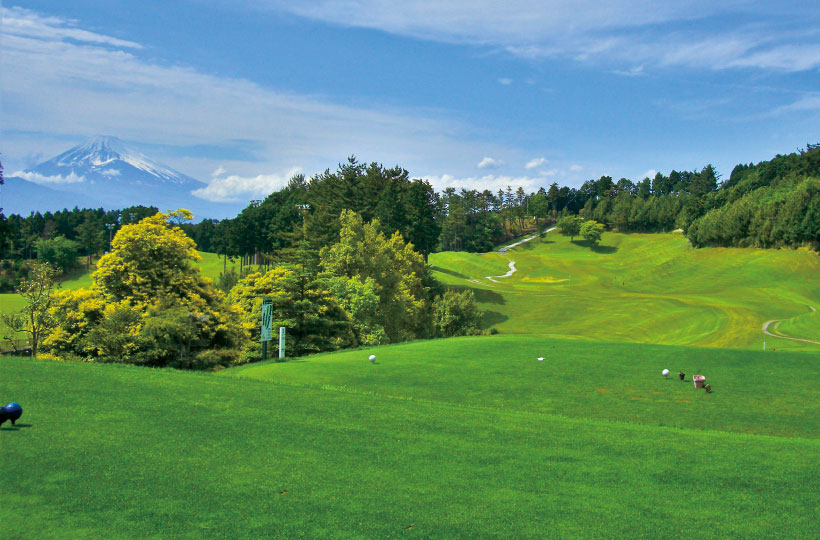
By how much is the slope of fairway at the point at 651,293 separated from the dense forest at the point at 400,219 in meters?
8.56

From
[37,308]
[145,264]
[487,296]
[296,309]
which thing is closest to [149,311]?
[145,264]

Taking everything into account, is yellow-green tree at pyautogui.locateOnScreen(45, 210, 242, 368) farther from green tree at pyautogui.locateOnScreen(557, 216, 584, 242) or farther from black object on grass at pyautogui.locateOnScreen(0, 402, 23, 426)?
green tree at pyautogui.locateOnScreen(557, 216, 584, 242)

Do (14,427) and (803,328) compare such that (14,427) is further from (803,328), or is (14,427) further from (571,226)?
(571,226)

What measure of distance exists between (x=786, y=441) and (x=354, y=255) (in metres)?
45.9

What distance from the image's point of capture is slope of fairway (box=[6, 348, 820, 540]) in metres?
9.27

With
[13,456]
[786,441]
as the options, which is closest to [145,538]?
[13,456]

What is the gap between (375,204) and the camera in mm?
91688

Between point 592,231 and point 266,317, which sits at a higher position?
point 592,231

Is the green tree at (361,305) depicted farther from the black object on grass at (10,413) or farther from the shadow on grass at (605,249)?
the shadow on grass at (605,249)

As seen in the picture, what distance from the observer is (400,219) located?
89188 mm

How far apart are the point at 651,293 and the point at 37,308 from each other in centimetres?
9238

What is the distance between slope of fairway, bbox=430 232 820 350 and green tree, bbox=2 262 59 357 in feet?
171

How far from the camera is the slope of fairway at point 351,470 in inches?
365

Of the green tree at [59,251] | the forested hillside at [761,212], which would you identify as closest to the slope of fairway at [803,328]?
the forested hillside at [761,212]
